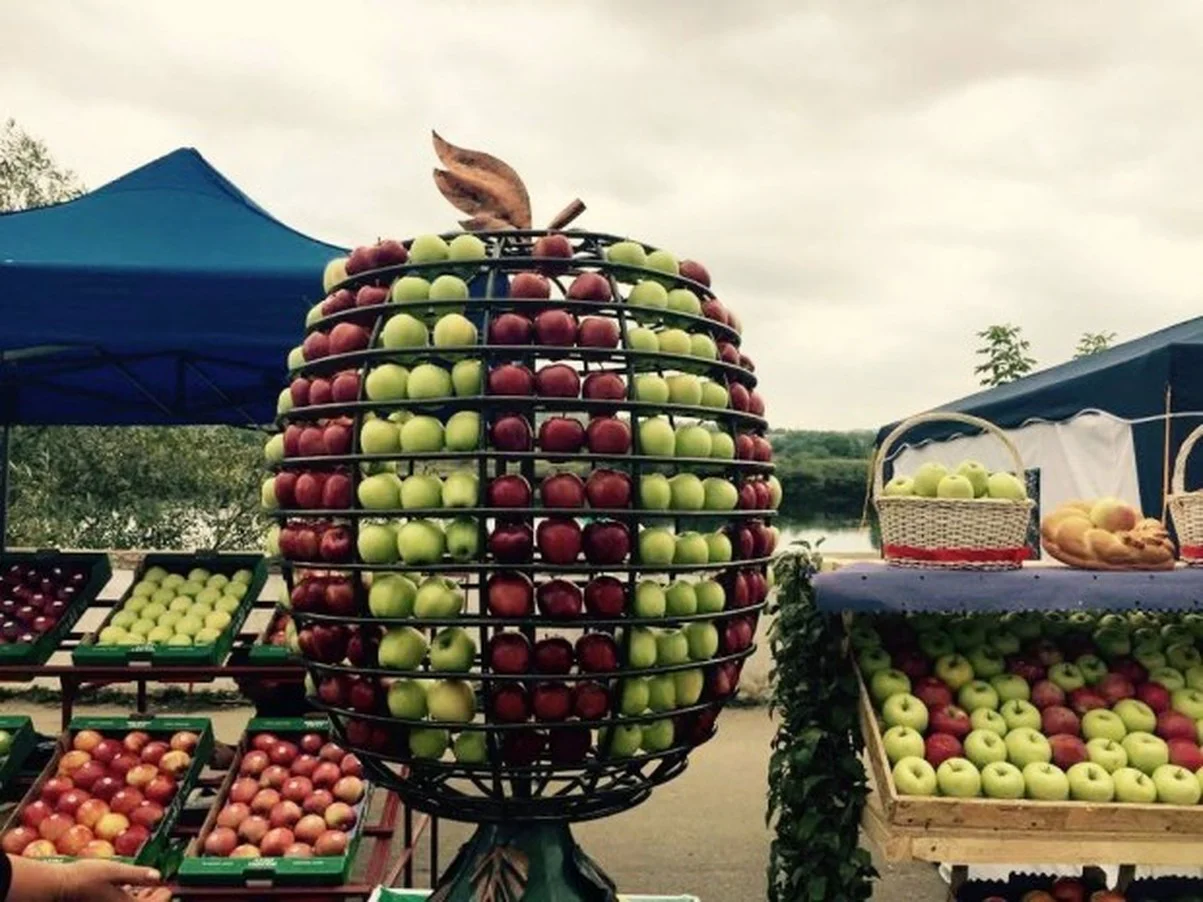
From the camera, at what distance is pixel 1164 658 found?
12.4 ft

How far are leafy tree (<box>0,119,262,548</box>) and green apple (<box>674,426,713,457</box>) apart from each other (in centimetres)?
1246

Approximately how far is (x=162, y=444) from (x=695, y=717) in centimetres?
1350

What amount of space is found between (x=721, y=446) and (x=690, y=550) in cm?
16

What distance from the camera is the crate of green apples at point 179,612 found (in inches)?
177

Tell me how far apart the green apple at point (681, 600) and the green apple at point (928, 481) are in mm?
2224

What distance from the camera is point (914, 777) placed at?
10.6 ft

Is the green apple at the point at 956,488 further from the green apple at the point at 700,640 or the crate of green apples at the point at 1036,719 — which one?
the green apple at the point at 700,640

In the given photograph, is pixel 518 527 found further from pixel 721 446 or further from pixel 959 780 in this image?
pixel 959 780

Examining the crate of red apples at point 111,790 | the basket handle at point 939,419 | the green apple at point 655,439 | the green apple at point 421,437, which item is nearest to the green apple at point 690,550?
the green apple at point 655,439

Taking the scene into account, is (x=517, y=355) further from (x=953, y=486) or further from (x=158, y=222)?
(x=158, y=222)

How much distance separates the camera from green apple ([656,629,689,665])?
1.21 m

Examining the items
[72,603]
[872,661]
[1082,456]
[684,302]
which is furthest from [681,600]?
[1082,456]

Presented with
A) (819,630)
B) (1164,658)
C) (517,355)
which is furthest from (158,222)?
(1164,658)

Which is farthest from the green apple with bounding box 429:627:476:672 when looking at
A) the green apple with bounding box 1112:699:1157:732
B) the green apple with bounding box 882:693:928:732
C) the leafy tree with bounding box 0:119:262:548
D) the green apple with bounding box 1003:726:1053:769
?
the leafy tree with bounding box 0:119:262:548
